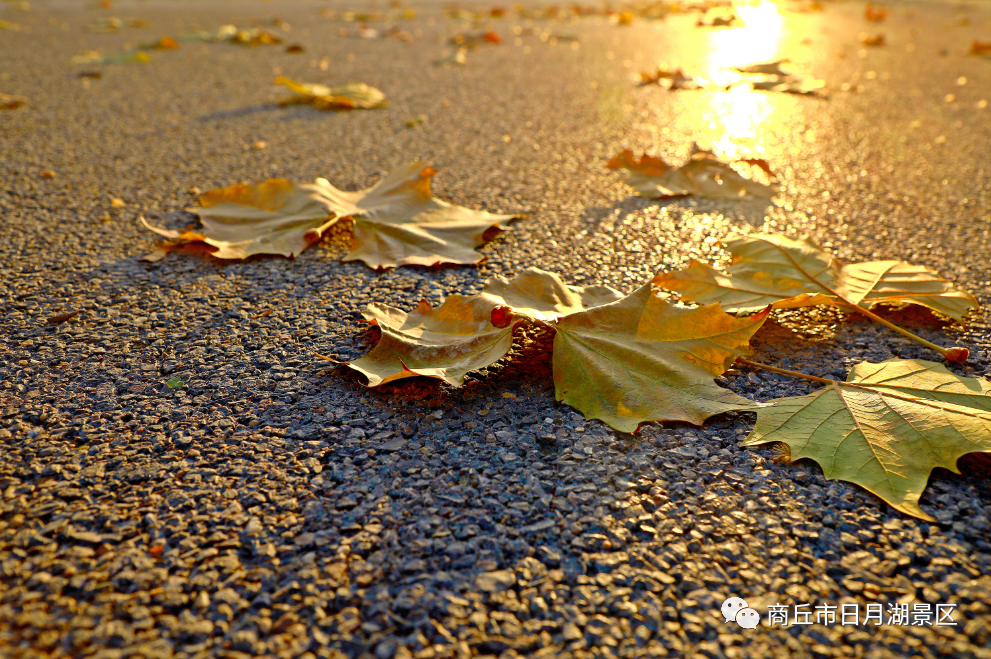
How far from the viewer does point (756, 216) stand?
2.18m

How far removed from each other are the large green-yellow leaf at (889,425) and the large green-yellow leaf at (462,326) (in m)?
0.47

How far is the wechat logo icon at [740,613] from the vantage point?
840 millimetres

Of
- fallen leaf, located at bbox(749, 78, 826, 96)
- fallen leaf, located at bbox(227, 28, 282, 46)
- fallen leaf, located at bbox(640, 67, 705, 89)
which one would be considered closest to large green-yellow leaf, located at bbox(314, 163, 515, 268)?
fallen leaf, located at bbox(640, 67, 705, 89)

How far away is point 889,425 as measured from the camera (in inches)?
44.1

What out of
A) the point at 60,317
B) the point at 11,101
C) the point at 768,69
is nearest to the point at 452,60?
the point at 768,69

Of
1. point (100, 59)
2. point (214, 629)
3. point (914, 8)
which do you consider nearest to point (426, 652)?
point (214, 629)

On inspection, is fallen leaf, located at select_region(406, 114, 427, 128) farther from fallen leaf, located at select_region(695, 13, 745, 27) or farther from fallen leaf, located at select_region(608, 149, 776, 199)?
fallen leaf, located at select_region(695, 13, 745, 27)

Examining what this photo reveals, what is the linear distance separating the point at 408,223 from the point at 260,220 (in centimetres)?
45

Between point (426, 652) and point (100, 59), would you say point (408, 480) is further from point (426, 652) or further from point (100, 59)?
point (100, 59)

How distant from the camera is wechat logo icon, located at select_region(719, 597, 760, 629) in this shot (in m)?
0.84

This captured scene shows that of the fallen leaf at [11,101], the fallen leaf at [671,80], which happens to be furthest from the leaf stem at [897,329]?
the fallen leaf at [11,101]

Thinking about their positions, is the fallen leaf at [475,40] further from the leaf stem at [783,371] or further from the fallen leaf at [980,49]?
the leaf stem at [783,371]

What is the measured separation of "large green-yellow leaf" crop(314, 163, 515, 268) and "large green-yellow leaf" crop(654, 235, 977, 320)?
63 centimetres

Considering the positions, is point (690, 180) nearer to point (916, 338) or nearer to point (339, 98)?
point (916, 338)
